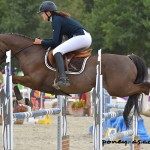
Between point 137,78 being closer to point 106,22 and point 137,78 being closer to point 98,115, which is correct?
point 98,115

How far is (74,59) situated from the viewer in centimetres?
792

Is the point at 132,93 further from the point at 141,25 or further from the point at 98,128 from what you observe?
the point at 141,25

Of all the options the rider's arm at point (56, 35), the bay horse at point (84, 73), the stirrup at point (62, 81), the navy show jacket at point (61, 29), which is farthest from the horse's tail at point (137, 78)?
the rider's arm at point (56, 35)

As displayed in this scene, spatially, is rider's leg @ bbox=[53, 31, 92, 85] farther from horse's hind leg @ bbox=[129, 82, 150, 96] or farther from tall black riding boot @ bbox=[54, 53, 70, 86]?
horse's hind leg @ bbox=[129, 82, 150, 96]

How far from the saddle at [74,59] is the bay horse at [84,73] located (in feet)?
0.29

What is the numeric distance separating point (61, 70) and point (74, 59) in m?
0.36

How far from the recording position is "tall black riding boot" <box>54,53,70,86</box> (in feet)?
24.8

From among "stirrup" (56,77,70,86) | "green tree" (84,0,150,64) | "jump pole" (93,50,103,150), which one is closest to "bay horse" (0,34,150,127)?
"stirrup" (56,77,70,86)

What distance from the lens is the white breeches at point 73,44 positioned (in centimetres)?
775

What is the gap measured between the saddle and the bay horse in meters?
0.09

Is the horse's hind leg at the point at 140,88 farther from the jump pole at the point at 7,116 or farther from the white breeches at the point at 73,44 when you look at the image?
the jump pole at the point at 7,116

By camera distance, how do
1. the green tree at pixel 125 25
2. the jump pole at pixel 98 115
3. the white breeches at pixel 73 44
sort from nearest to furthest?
1. the jump pole at pixel 98 115
2. the white breeches at pixel 73 44
3. the green tree at pixel 125 25

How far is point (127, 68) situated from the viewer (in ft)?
26.7

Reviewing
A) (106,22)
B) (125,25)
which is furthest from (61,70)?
(106,22)
